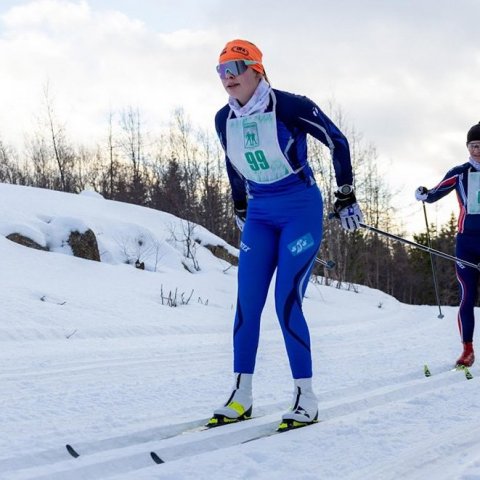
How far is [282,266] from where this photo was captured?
3018mm

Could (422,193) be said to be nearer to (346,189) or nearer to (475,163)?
(475,163)

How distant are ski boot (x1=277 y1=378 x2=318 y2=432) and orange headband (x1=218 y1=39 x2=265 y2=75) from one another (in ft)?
5.22

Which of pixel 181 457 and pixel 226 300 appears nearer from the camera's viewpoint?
pixel 181 457

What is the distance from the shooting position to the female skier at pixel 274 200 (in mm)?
2936

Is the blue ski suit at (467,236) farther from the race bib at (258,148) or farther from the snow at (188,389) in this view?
the race bib at (258,148)

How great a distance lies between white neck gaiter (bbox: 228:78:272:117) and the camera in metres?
2.95

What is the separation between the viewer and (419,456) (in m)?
2.29

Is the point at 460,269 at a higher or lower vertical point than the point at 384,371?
higher

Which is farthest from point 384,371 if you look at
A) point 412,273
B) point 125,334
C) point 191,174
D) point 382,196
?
point 412,273

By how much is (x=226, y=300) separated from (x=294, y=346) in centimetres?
752

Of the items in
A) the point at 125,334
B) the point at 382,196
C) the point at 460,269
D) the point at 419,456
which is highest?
the point at 382,196

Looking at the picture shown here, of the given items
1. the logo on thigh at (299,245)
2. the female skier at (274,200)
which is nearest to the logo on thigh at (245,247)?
the female skier at (274,200)

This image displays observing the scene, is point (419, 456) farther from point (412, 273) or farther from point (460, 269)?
point (412, 273)

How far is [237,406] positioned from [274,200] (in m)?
1.05
